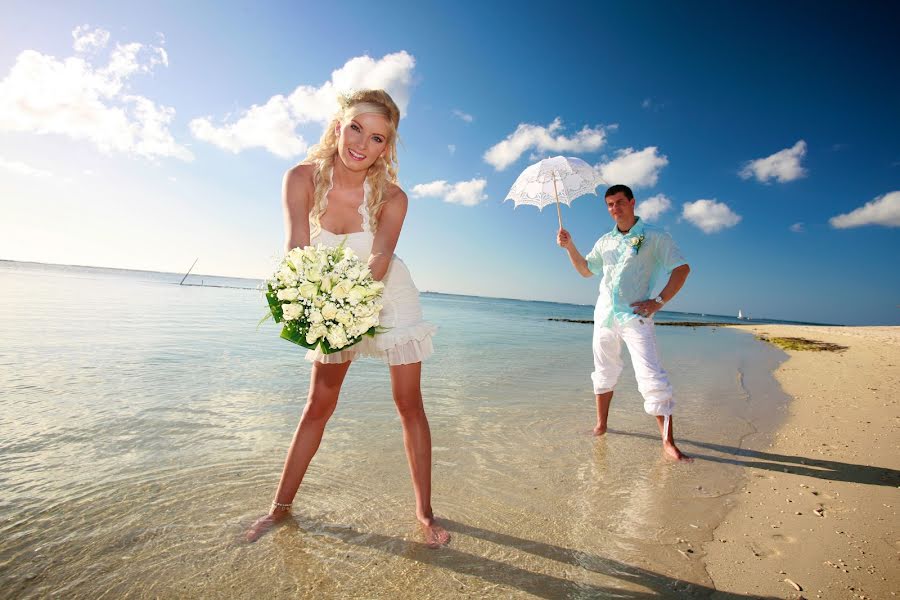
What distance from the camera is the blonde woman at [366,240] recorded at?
7.91 ft

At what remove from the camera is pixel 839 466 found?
368 cm

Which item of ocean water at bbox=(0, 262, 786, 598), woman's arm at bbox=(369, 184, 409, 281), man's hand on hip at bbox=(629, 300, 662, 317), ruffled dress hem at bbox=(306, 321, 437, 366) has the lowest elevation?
ocean water at bbox=(0, 262, 786, 598)

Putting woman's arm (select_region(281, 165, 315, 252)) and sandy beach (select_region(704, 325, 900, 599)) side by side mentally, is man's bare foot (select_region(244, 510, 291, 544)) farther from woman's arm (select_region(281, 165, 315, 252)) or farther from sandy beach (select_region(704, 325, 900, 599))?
sandy beach (select_region(704, 325, 900, 599))

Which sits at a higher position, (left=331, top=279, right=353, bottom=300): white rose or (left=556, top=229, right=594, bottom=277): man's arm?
(left=556, top=229, right=594, bottom=277): man's arm

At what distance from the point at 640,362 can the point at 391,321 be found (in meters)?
2.92

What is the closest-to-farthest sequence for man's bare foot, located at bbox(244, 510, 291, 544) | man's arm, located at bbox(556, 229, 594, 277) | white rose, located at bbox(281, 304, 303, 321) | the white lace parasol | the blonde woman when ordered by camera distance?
white rose, located at bbox(281, 304, 303, 321)
man's bare foot, located at bbox(244, 510, 291, 544)
the blonde woman
man's arm, located at bbox(556, 229, 594, 277)
the white lace parasol

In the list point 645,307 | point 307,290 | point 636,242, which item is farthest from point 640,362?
point 307,290

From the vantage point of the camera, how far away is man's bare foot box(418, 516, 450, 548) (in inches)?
90.1

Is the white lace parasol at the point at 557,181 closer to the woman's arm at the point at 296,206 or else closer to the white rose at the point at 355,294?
the woman's arm at the point at 296,206

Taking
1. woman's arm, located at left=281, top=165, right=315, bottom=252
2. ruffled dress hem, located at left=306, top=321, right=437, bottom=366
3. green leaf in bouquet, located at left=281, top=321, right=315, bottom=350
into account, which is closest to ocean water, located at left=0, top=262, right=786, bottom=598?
ruffled dress hem, located at left=306, top=321, right=437, bottom=366

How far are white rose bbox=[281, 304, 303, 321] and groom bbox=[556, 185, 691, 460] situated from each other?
→ 2.92 metres

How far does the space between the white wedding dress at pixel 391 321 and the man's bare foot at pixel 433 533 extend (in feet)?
3.18

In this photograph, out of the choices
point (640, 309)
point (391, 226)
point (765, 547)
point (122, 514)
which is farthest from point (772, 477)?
point (122, 514)

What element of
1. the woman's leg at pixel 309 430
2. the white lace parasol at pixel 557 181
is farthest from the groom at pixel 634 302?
the woman's leg at pixel 309 430
